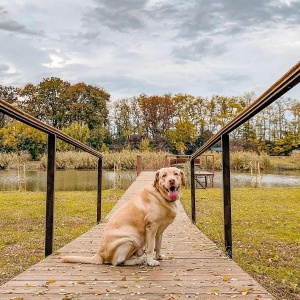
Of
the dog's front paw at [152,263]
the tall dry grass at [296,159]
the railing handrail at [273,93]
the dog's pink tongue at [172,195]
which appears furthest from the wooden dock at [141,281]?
the tall dry grass at [296,159]

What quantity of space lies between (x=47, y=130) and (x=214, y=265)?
1.84 m

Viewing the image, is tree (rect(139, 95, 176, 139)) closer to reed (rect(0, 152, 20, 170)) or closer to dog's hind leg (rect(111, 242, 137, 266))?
reed (rect(0, 152, 20, 170))

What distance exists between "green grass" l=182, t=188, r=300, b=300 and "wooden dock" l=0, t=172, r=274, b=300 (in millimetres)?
629

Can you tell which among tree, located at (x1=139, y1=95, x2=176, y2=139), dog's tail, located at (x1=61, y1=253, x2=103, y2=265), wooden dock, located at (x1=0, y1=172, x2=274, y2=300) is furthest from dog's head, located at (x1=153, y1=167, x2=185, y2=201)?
tree, located at (x1=139, y1=95, x2=176, y2=139)

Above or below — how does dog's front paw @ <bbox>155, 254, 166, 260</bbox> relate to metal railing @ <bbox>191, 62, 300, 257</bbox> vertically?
below

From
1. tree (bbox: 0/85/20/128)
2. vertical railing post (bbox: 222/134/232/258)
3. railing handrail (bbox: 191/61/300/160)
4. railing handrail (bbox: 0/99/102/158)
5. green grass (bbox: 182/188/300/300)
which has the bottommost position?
green grass (bbox: 182/188/300/300)

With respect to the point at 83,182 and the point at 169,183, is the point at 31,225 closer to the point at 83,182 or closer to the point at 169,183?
the point at 169,183

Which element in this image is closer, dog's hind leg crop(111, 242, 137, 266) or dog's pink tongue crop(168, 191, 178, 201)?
dog's hind leg crop(111, 242, 137, 266)

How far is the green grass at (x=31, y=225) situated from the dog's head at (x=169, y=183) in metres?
1.70

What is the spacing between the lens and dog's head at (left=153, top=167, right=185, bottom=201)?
335 cm


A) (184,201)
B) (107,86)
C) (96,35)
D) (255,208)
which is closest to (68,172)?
Result: (96,35)

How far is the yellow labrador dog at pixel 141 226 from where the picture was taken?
3.20m

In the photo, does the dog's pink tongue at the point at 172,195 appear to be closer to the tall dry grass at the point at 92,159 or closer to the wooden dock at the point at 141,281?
the wooden dock at the point at 141,281

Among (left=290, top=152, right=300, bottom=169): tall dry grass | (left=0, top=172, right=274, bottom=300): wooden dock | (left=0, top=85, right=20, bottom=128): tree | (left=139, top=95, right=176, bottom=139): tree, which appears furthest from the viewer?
(left=0, top=85, right=20, bottom=128): tree
